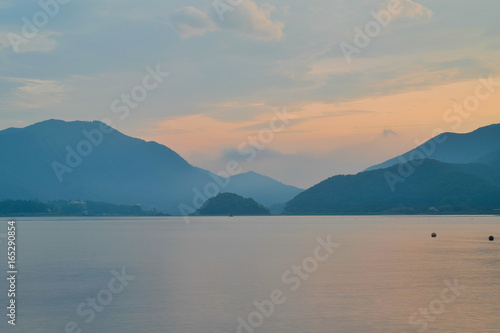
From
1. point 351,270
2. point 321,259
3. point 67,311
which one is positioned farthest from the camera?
point 321,259

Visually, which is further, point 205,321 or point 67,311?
point 67,311

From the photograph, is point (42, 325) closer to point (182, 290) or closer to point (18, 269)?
point (182, 290)

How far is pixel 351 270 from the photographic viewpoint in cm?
6531

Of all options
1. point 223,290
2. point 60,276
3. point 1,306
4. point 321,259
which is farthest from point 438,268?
point 1,306

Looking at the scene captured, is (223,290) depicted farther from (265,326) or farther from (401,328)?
(401,328)

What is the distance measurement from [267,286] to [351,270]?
16222mm

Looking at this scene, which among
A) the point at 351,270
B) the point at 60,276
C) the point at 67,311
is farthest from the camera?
the point at 351,270

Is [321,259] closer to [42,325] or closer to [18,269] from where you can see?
[18,269]

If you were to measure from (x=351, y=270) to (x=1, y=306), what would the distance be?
126 ft

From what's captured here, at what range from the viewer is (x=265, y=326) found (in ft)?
118

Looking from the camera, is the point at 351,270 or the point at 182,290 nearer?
the point at 182,290

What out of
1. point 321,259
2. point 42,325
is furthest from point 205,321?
point 321,259

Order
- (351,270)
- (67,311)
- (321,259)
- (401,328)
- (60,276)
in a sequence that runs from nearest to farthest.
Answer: (401,328), (67,311), (60,276), (351,270), (321,259)

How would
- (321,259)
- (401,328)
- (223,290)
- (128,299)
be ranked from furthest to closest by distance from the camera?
(321,259) → (223,290) → (128,299) → (401,328)
